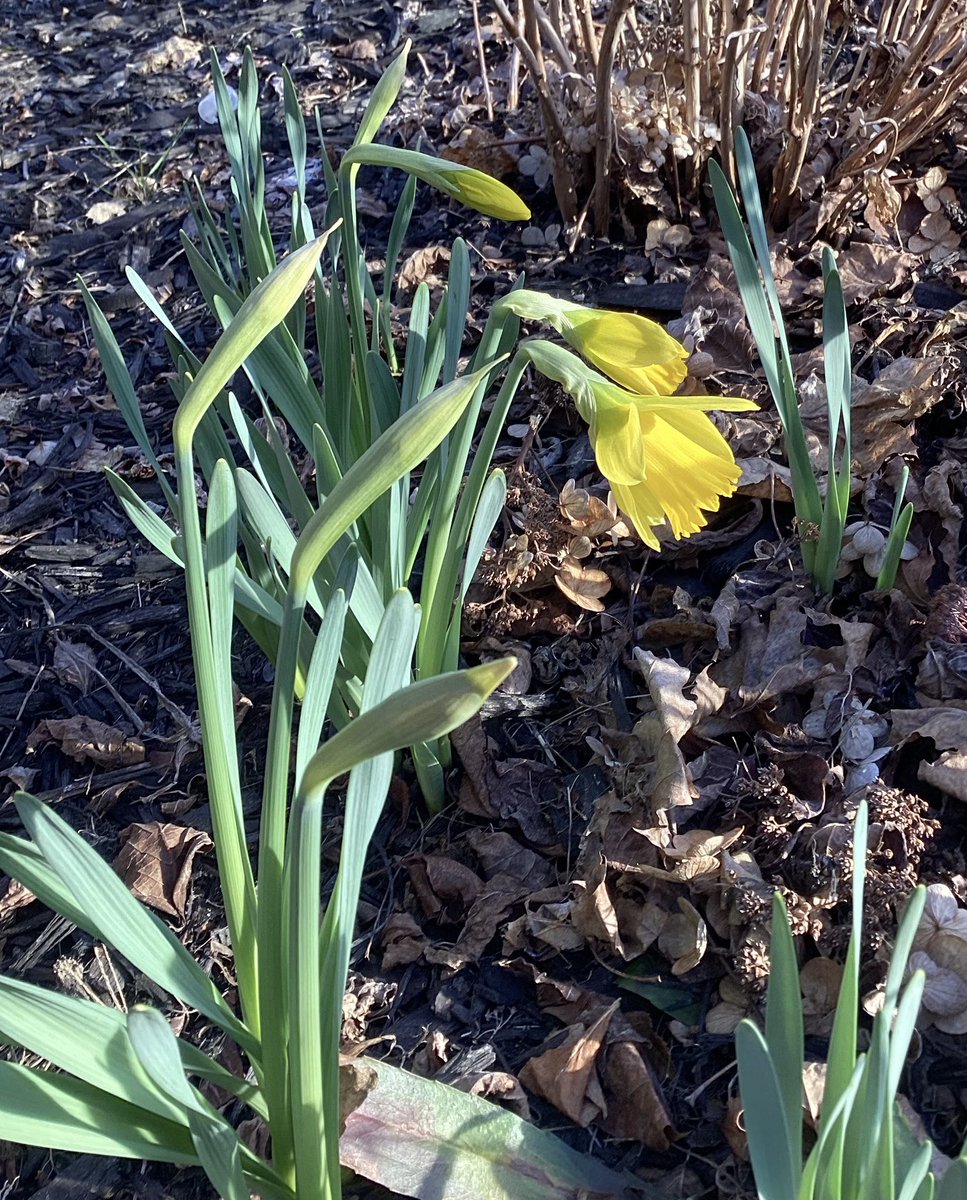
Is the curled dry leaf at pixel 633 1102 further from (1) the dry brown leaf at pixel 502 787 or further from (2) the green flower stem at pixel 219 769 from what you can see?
(2) the green flower stem at pixel 219 769

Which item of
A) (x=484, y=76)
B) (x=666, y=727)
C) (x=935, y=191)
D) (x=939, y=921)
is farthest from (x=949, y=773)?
(x=484, y=76)

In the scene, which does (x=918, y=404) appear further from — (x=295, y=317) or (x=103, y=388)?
(x=103, y=388)

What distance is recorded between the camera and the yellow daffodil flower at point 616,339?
1110 mm

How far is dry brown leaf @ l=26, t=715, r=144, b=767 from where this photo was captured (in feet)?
6.42

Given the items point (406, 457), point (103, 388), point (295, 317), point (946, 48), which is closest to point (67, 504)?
point (103, 388)

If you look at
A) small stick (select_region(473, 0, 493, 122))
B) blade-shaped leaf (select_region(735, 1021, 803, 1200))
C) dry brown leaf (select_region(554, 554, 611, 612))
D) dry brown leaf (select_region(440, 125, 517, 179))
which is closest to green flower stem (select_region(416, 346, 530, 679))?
dry brown leaf (select_region(554, 554, 611, 612))

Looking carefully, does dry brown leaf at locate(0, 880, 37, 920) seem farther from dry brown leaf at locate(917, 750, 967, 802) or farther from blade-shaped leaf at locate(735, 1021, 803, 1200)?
dry brown leaf at locate(917, 750, 967, 802)

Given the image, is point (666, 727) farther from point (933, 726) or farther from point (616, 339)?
point (616, 339)

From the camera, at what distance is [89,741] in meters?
1.97

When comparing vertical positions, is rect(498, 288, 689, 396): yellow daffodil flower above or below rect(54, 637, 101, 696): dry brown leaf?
above

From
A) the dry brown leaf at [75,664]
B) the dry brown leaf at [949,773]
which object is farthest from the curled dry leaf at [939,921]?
the dry brown leaf at [75,664]

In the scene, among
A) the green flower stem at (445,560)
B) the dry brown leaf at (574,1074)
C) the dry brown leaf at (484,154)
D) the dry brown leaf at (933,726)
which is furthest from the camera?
the dry brown leaf at (484,154)

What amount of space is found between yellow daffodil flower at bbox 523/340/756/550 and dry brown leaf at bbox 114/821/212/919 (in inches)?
39.6

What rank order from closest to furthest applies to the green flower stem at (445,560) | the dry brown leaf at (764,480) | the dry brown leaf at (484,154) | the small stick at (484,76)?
the green flower stem at (445,560) < the dry brown leaf at (764,480) < the dry brown leaf at (484,154) < the small stick at (484,76)
